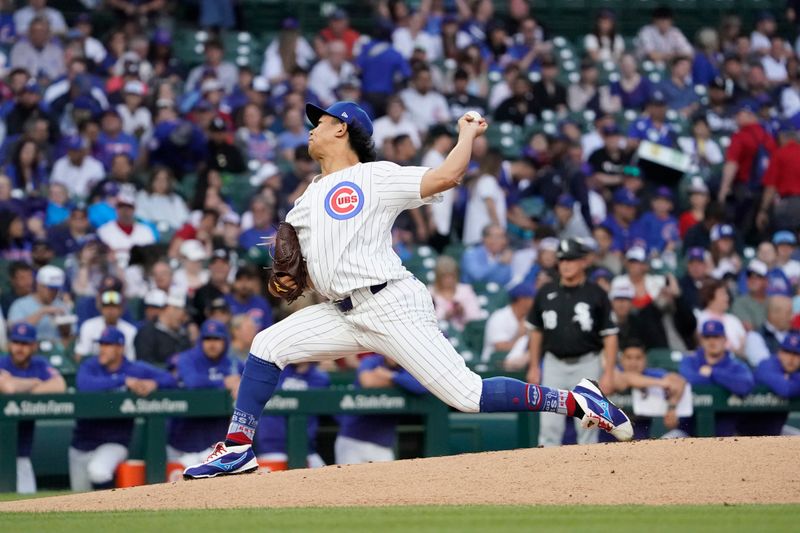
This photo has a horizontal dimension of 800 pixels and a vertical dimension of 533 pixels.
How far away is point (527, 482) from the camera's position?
21.8 feet

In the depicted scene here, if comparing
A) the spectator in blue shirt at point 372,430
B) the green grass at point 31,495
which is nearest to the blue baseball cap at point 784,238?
the spectator in blue shirt at point 372,430

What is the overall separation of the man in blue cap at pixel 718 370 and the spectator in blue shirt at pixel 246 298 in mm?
3191

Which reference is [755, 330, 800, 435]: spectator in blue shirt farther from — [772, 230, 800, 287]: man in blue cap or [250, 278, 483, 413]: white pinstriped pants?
[250, 278, 483, 413]: white pinstriped pants

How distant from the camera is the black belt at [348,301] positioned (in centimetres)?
651

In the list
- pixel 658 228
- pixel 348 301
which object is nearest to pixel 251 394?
pixel 348 301

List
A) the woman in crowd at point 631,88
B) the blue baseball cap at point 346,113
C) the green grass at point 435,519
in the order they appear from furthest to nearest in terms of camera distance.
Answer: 1. the woman in crowd at point 631,88
2. the blue baseball cap at point 346,113
3. the green grass at point 435,519

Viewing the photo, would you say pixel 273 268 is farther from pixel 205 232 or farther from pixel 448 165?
→ pixel 205 232

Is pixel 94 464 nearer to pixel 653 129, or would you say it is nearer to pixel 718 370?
→ pixel 718 370

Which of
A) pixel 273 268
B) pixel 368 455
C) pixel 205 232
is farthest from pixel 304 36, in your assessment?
pixel 273 268

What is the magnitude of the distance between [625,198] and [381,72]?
3023 mm

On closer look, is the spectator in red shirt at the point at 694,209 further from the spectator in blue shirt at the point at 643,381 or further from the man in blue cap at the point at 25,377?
the man in blue cap at the point at 25,377

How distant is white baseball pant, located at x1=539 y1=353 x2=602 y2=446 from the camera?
9469mm

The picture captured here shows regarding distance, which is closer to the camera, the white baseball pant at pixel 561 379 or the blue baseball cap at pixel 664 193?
the white baseball pant at pixel 561 379

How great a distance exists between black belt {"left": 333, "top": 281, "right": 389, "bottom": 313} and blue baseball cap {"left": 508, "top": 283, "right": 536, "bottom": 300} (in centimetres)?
494
